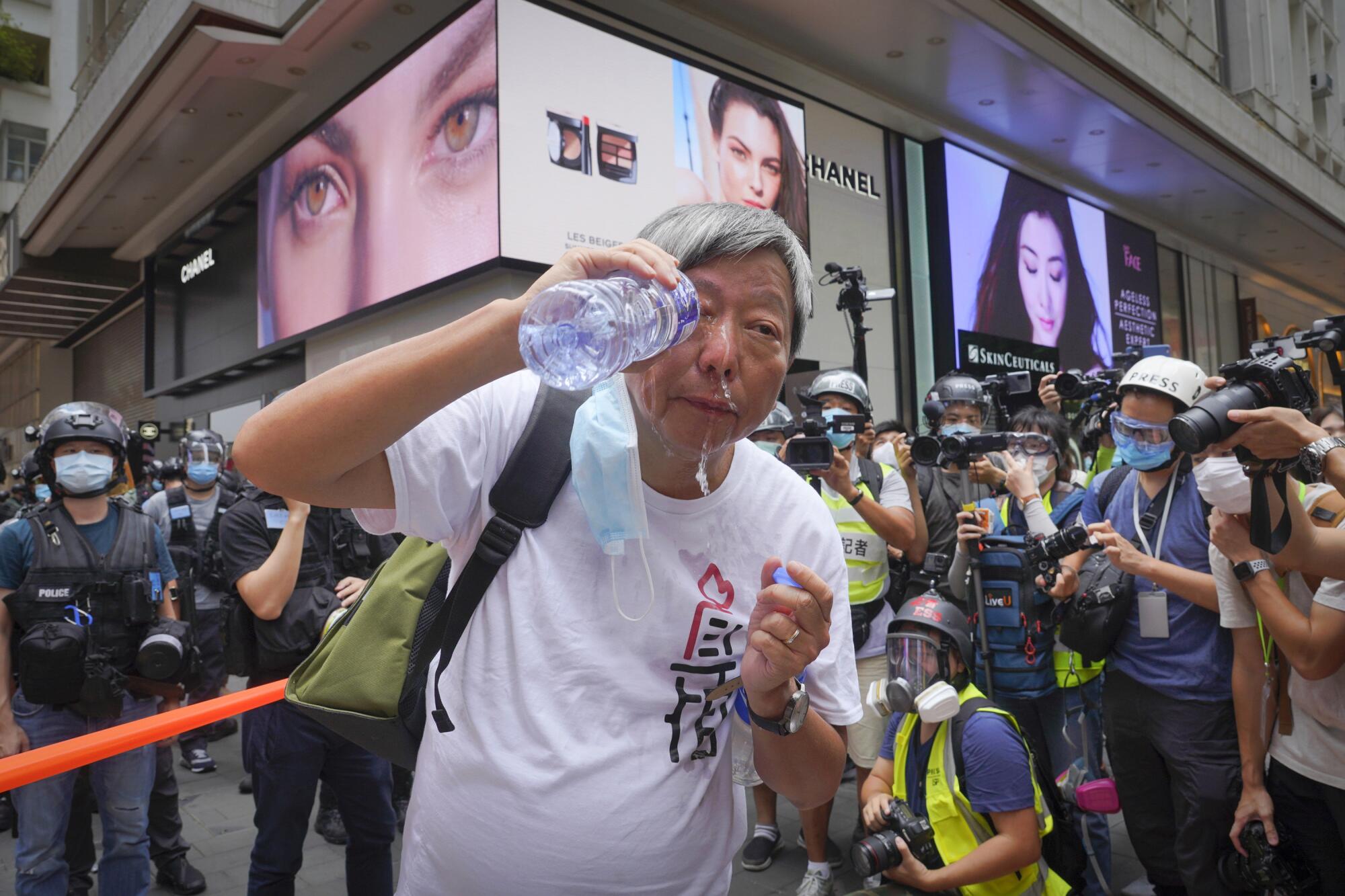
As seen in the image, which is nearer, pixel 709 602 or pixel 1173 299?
pixel 709 602

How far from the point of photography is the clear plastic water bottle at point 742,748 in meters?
1.46

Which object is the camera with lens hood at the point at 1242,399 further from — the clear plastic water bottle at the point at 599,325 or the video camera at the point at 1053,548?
the clear plastic water bottle at the point at 599,325

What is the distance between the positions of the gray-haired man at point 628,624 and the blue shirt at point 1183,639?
251 centimetres

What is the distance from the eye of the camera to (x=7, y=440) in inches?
941

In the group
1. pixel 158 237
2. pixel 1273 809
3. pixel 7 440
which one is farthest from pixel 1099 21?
pixel 7 440

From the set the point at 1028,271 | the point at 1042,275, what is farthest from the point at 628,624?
the point at 1042,275

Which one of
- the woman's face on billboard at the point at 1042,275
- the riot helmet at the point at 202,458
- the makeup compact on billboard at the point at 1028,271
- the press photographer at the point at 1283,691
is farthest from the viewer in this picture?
the woman's face on billboard at the point at 1042,275

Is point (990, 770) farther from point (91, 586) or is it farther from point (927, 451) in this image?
point (91, 586)

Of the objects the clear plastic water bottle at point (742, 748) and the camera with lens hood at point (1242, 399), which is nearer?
the clear plastic water bottle at point (742, 748)

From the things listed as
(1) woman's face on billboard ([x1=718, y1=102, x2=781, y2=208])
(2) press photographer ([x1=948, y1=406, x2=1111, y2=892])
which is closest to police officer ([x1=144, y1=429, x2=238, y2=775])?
(2) press photographer ([x1=948, y1=406, x2=1111, y2=892])

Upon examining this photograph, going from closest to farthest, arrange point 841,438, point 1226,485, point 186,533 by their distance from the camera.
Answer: point 1226,485 < point 841,438 < point 186,533

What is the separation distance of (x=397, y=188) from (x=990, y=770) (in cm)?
748

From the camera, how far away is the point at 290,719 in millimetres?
3145

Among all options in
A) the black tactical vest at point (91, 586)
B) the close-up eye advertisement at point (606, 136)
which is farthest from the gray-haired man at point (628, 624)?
the close-up eye advertisement at point (606, 136)
